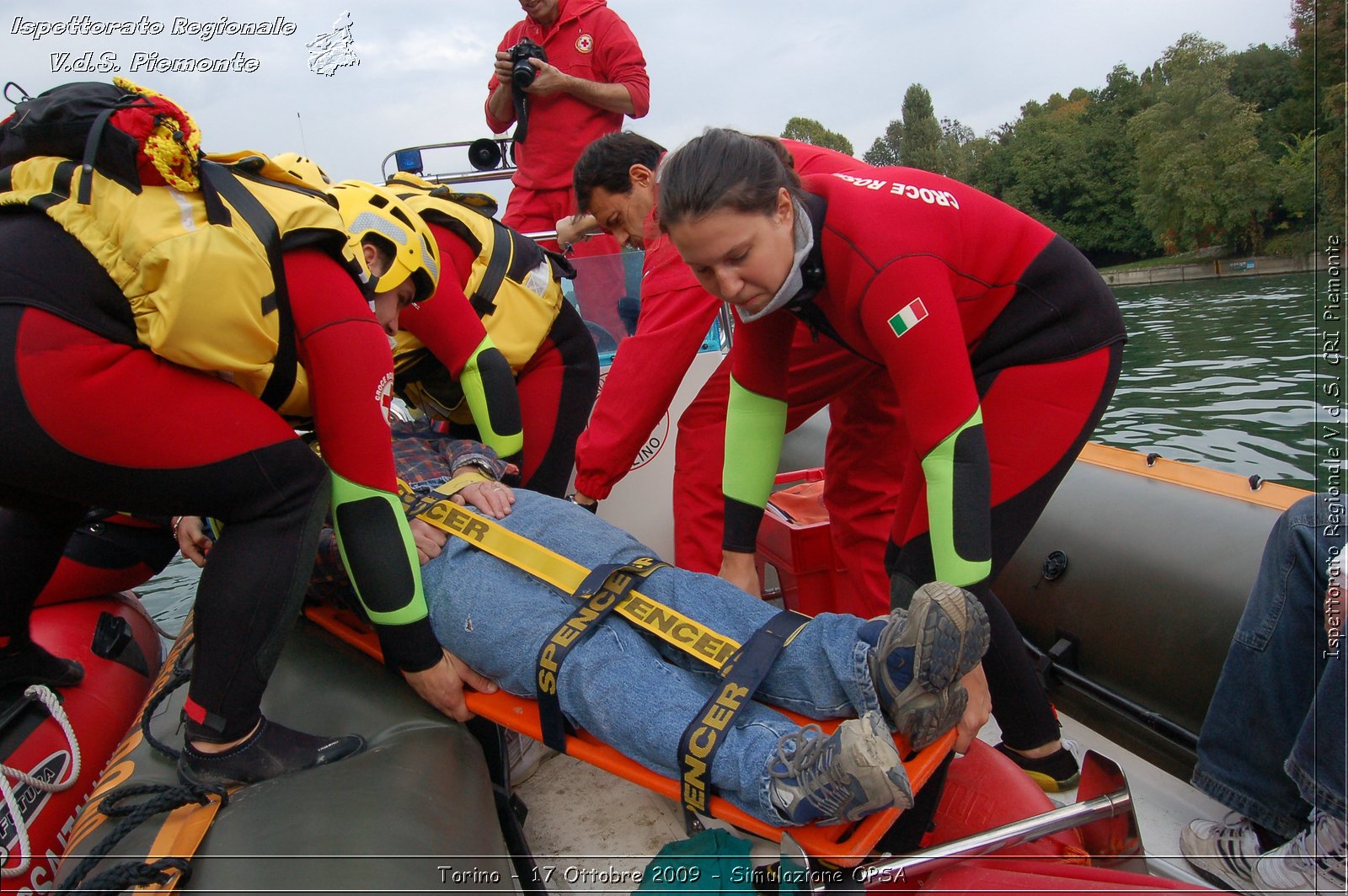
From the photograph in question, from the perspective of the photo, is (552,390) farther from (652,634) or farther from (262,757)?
(262,757)

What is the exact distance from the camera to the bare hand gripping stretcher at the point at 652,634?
1.42 meters

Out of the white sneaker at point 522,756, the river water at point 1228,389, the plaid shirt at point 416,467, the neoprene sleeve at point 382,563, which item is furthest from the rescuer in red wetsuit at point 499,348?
the river water at point 1228,389

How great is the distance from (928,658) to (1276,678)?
967mm

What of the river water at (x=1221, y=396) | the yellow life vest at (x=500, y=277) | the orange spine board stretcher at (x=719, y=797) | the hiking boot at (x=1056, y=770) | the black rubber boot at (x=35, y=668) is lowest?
the hiking boot at (x=1056, y=770)

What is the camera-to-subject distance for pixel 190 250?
1.37m

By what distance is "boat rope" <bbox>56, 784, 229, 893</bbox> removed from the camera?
1281 millimetres

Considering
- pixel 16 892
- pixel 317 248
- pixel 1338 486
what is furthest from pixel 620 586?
pixel 1338 486

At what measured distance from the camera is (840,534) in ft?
8.78

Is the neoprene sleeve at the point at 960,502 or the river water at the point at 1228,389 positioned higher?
the neoprene sleeve at the point at 960,502

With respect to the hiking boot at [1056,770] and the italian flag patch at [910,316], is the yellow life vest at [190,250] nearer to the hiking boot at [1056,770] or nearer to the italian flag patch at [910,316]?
the italian flag patch at [910,316]

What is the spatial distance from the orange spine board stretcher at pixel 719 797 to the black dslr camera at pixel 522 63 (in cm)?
300

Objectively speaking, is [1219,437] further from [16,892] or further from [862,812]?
[16,892]

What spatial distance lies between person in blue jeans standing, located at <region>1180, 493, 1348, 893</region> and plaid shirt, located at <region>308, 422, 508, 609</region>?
1.90m

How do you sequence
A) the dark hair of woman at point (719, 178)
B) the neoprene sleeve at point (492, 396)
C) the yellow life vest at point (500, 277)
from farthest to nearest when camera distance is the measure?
the yellow life vest at point (500, 277), the neoprene sleeve at point (492, 396), the dark hair of woman at point (719, 178)
